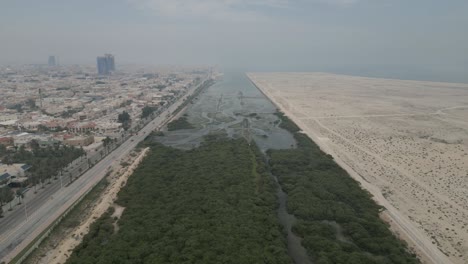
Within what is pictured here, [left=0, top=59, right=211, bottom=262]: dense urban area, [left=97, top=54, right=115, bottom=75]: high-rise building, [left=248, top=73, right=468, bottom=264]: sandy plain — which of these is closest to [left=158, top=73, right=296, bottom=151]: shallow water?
[left=248, top=73, right=468, bottom=264]: sandy plain

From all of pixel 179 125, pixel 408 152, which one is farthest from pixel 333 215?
pixel 179 125

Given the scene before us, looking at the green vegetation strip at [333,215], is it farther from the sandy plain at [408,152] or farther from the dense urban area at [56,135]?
the dense urban area at [56,135]

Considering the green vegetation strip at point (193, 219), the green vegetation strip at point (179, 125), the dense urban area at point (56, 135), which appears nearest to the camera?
the green vegetation strip at point (193, 219)

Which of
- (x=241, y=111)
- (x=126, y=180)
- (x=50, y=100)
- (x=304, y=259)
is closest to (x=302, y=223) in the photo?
(x=304, y=259)

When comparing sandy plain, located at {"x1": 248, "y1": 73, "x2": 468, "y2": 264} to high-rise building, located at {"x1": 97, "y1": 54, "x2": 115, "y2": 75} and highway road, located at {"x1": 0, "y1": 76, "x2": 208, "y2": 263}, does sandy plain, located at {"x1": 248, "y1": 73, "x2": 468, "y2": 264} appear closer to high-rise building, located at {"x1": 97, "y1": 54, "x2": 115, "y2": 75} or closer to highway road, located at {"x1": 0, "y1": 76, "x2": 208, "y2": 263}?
highway road, located at {"x1": 0, "y1": 76, "x2": 208, "y2": 263}

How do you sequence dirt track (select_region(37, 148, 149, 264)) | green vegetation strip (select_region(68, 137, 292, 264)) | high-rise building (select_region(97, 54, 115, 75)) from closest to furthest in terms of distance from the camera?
1. green vegetation strip (select_region(68, 137, 292, 264))
2. dirt track (select_region(37, 148, 149, 264))
3. high-rise building (select_region(97, 54, 115, 75))

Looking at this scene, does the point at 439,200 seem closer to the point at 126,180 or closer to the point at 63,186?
the point at 126,180

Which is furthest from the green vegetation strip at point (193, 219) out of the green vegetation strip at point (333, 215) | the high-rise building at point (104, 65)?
the high-rise building at point (104, 65)
